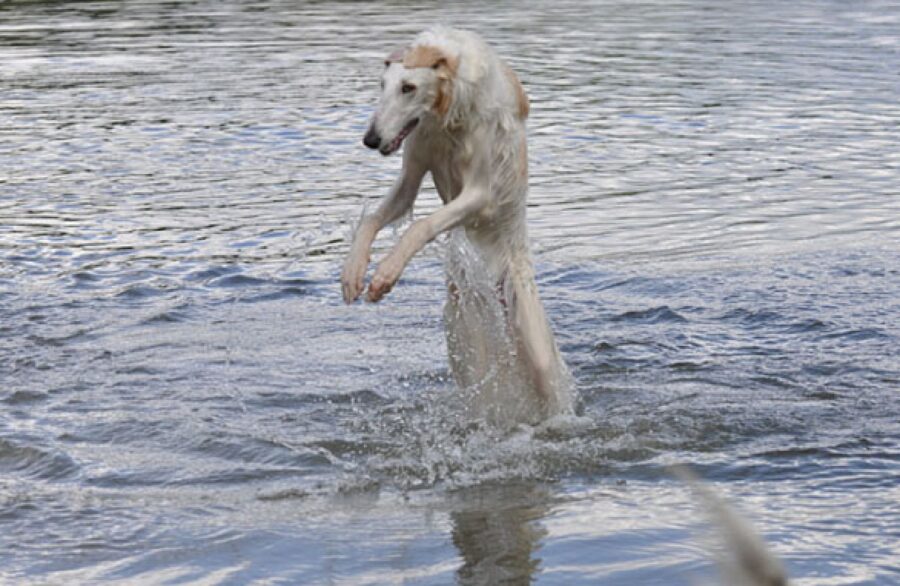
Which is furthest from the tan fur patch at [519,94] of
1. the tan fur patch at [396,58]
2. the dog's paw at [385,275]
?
the dog's paw at [385,275]

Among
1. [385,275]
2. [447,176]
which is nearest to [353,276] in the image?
[385,275]

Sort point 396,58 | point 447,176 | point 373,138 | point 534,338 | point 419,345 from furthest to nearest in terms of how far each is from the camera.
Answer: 1. point 419,345
2. point 534,338
3. point 447,176
4. point 396,58
5. point 373,138

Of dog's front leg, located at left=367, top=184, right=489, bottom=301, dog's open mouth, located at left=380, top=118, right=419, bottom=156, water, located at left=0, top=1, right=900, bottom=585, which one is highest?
dog's open mouth, located at left=380, top=118, right=419, bottom=156

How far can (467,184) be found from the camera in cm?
548

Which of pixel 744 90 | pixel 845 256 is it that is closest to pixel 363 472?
pixel 845 256

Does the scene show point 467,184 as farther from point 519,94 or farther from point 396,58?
point 396,58

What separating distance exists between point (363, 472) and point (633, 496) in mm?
1087

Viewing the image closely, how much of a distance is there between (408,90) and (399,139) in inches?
6.4

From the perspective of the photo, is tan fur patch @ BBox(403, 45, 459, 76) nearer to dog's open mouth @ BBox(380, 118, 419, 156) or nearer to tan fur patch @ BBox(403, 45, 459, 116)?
tan fur patch @ BBox(403, 45, 459, 116)

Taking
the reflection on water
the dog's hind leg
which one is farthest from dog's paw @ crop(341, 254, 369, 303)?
the reflection on water

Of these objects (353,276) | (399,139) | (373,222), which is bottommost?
(353,276)

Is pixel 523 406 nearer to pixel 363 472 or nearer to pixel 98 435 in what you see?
pixel 363 472

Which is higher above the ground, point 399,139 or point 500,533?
point 399,139

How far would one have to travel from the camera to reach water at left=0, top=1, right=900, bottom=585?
5.11 m
